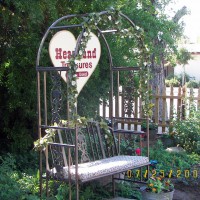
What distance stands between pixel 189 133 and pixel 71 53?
10.8 feet

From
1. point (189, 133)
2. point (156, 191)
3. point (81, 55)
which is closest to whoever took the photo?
point (81, 55)

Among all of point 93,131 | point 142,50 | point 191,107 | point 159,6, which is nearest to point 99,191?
point 93,131

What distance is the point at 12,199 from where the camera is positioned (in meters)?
4.31

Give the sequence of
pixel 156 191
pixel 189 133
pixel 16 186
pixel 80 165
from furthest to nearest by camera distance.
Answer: pixel 189 133
pixel 156 191
pixel 80 165
pixel 16 186

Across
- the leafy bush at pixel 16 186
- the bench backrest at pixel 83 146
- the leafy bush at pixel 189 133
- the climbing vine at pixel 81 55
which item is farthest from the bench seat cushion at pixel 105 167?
the leafy bush at pixel 189 133

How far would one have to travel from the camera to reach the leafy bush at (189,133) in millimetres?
8055

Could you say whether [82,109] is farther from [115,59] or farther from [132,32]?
[132,32]

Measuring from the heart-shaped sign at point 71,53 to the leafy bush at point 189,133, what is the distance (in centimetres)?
275

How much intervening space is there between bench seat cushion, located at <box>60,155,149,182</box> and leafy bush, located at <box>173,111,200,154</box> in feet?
9.46

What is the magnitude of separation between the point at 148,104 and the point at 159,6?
740 centimetres

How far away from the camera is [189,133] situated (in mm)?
8195

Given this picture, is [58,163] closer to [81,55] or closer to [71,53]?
[81,55]

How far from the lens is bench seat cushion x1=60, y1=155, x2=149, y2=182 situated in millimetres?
4527

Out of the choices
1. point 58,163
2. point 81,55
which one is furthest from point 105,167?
point 81,55
